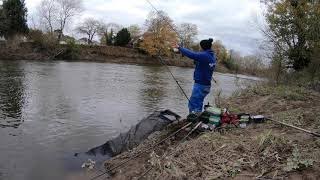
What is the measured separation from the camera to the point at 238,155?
6.63 meters

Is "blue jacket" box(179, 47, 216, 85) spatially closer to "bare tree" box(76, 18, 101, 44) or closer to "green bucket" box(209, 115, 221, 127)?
"green bucket" box(209, 115, 221, 127)

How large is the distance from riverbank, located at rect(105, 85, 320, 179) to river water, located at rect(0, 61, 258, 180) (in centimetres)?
183

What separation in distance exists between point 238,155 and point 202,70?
10.0 feet

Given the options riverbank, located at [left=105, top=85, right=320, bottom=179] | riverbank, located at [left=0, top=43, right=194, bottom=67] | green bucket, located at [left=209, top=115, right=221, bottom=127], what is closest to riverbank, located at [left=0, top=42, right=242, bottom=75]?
riverbank, located at [left=0, top=43, right=194, bottom=67]

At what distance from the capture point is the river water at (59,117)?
8.91 metres

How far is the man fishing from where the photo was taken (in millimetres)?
9009

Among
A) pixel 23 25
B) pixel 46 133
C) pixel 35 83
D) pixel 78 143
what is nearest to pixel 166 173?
pixel 78 143

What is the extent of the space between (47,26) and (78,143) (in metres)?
71.4

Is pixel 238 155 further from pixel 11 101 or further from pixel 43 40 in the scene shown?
pixel 43 40

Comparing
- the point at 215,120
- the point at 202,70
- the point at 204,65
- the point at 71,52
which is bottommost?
the point at 71,52

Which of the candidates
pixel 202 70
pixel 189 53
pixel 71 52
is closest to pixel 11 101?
pixel 202 70

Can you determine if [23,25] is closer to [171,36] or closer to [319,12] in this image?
[171,36]

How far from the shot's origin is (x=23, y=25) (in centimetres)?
5919

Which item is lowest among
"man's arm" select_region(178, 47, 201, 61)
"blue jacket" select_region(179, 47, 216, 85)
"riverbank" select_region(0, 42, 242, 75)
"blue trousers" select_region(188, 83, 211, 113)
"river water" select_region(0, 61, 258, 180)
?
"river water" select_region(0, 61, 258, 180)
